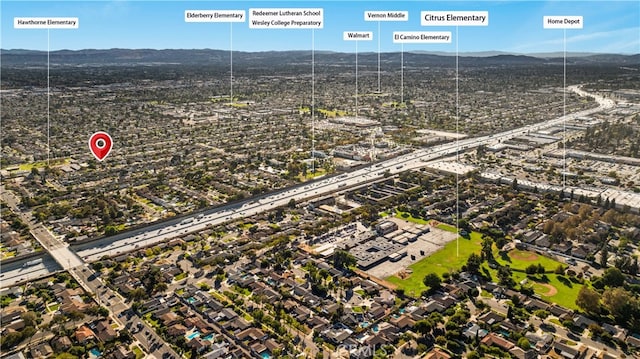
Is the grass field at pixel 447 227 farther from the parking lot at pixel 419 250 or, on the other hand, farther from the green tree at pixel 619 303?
the green tree at pixel 619 303

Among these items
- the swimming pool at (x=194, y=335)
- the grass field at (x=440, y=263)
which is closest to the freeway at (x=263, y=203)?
the swimming pool at (x=194, y=335)

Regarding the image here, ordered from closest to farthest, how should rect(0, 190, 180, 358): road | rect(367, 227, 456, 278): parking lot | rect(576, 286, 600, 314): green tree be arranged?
rect(0, 190, 180, 358): road → rect(576, 286, 600, 314): green tree → rect(367, 227, 456, 278): parking lot

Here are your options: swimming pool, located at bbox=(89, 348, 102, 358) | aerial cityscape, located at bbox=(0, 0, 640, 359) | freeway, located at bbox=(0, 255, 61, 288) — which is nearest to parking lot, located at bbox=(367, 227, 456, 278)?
aerial cityscape, located at bbox=(0, 0, 640, 359)

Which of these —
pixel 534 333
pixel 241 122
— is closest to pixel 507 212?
pixel 534 333

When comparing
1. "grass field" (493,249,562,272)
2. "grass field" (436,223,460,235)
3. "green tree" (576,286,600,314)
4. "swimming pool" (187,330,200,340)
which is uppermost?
"grass field" (436,223,460,235)

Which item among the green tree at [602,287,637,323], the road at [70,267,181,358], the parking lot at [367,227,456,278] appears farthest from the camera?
the parking lot at [367,227,456,278]

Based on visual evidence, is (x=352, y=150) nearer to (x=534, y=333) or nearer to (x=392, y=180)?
(x=392, y=180)

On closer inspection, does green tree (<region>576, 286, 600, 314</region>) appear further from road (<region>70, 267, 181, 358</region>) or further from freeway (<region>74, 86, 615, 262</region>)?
freeway (<region>74, 86, 615, 262</region>)

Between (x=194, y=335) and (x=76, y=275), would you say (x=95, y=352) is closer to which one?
(x=194, y=335)
